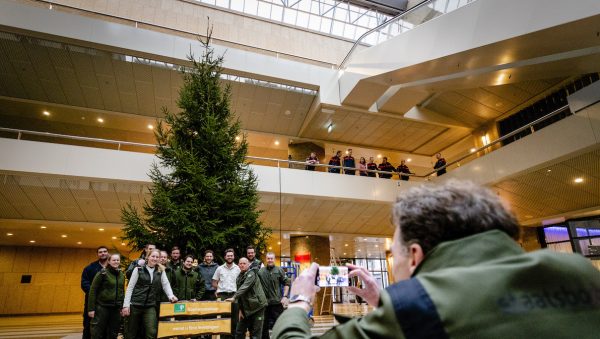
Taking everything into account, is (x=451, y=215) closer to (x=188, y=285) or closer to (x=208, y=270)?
(x=188, y=285)

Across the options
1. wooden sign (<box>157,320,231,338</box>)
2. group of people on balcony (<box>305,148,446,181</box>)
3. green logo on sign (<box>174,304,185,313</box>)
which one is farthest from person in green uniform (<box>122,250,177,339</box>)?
group of people on balcony (<box>305,148,446,181</box>)

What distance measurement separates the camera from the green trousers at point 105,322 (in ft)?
18.8

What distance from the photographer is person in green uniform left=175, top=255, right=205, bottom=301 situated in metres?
6.65

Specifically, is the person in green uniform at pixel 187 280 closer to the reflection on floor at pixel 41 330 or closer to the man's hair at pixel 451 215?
the reflection on floor at pixel 41 330

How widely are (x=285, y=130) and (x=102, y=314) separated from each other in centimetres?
1152

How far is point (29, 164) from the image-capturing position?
992cm

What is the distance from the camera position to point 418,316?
0.61 metres

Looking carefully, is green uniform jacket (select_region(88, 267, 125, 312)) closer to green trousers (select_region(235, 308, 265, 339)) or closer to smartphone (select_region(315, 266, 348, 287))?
green trousers (select_region(235, 308, 265, 339))

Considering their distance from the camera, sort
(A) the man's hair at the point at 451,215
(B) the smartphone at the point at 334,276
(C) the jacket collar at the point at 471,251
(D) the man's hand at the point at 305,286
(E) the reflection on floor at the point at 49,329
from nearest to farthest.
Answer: (C) the jacket collar at the point at 471,251 < (A) the man's hair at the point at 451,215 < (D) the man's hand at the point at 305,286 < (B) the smartphone at the point at 334,276 < (E) the reflection on floor at the point at 49,329

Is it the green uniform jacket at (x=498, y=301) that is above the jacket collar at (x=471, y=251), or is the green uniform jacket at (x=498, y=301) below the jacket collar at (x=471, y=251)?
below

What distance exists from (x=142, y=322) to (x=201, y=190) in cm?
277

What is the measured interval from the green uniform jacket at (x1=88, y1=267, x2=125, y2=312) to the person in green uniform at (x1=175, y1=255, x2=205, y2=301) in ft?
3.31

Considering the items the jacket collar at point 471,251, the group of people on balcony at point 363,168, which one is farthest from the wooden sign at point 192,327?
the group of people on balcony at point 363,168

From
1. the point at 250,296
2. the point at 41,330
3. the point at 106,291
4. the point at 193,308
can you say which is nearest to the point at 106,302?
the point at 106,291
